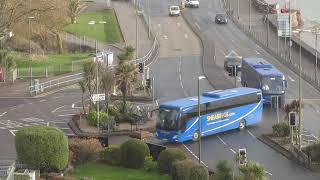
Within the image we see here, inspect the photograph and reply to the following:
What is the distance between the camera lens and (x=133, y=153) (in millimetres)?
42719

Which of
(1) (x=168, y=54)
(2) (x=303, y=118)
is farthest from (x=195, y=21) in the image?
(2) (x=303, y=118)

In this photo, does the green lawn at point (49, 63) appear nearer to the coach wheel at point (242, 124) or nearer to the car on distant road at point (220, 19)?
Answer: the car on distant road at point (220, 19)

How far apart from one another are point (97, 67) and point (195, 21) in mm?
46038

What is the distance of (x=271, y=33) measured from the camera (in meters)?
96.1

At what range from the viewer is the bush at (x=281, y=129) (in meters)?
48.3

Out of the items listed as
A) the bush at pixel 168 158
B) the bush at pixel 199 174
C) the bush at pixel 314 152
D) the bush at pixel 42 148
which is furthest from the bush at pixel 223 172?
the bush at pixel 42 148

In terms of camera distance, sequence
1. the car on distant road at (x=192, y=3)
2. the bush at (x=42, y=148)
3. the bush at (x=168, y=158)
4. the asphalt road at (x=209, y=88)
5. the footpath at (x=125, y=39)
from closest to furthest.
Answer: the bush at (x=42, y=148)
the bush at (x=168, y=158)
the asphalt road at (x=209, y=88)
the footpath at (x=125, y=39)
the car on distant road at (x=192, y=3)

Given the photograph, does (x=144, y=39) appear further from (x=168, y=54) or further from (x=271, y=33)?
(x=271, y=33)

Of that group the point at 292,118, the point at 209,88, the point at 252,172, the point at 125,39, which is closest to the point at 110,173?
the point at 252,172

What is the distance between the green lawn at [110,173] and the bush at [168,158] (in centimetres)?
40

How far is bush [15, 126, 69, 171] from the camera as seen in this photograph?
40.2 metres

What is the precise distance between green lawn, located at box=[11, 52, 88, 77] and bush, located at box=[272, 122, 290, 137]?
27.4 metres

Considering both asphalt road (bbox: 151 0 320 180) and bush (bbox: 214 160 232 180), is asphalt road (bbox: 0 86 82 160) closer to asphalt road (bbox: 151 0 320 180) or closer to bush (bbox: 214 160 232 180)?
asphalt road (bbox: 151 0 320 180)

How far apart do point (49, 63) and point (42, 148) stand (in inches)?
1541
